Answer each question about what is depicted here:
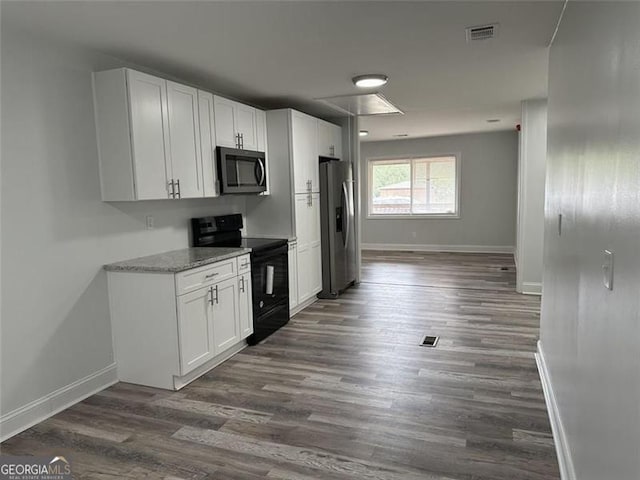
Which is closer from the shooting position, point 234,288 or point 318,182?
point 234,288

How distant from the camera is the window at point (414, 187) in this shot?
9234mm

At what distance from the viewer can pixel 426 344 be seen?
156 inches

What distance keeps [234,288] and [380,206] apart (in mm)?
6556

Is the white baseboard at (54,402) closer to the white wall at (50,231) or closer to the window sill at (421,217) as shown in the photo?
the white wall at (50,231)

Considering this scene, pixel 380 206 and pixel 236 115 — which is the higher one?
pixel 236 115

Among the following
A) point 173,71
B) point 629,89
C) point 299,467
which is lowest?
point 299,467

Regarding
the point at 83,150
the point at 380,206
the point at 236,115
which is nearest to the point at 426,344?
the point at 236,115

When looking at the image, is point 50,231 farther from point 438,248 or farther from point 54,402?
point 438,248

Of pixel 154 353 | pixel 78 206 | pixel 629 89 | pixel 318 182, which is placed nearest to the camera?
pixel 629 89

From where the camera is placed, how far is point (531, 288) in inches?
221

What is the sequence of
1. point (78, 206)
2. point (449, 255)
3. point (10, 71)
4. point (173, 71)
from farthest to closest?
point (449, 255) → point (173, 71) → point (78, 206) → point (10, 71)

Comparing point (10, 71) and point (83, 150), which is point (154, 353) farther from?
point (10, 71)

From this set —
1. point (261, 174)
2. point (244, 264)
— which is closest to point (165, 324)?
point (244, 264)

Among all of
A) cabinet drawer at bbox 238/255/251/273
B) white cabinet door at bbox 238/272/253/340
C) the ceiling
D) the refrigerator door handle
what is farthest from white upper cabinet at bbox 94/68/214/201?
the refrigerator door handle
